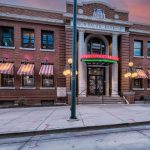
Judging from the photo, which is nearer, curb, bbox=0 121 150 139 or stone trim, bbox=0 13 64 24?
curb, bbox=0 121 150 139

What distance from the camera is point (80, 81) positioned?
19.2 meters

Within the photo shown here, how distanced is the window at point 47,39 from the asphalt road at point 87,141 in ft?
45.8

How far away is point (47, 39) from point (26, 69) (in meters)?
4.40

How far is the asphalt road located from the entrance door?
44.7 ft

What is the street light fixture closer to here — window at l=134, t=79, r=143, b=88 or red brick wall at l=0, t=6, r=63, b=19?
window at l=134, t=79, r=143, b=88

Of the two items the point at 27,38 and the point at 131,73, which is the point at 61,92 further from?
the point at 131,73

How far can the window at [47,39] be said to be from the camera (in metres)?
19.6

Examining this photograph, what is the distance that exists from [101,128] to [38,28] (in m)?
14.5

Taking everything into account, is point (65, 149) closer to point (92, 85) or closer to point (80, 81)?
point (80, 81)

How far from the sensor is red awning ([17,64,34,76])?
1756 centimetres

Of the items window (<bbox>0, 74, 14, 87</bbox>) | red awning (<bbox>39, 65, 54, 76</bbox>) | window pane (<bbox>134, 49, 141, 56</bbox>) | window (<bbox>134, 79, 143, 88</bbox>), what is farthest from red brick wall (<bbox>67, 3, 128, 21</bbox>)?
window (<bbox>0, 74, 14, 87</bbox>)

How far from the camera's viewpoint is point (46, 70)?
60.5 feet

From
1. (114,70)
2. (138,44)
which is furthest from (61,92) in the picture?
(138,44)

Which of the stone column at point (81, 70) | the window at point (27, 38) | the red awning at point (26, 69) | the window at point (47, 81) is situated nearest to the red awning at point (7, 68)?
the red awning at point (26, 69)
